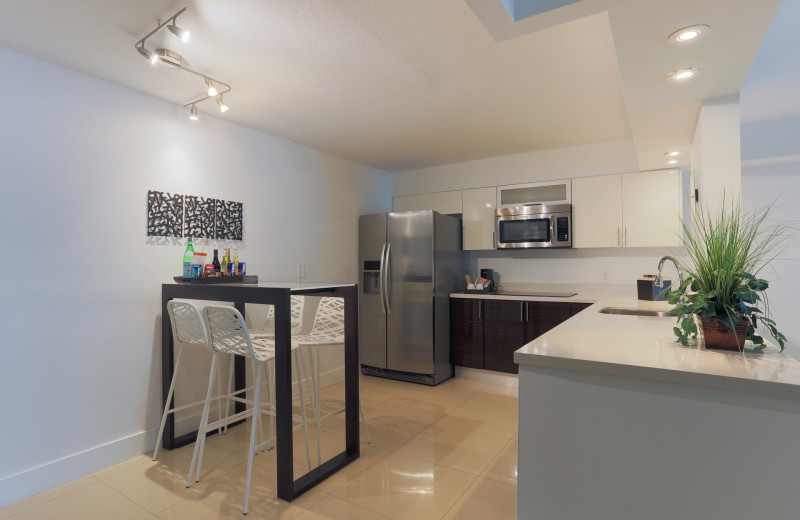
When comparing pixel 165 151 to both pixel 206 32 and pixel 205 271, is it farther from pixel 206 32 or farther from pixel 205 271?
pixel 206 32

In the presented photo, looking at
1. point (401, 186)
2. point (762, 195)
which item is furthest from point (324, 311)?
point (762, 195)

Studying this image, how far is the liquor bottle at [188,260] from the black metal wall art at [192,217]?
10cm

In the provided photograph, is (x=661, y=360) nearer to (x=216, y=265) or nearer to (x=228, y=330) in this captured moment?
(x=228, y=330)

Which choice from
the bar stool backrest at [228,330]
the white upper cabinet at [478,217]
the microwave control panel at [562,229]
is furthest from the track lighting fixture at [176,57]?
the microwave control panel at [562,229]

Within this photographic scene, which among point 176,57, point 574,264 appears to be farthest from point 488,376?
point 176,57

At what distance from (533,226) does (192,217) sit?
9.95 feet

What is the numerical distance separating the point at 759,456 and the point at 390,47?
85.6 inches

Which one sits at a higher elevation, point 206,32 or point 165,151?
point 206,32

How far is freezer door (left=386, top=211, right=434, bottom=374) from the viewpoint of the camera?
405 centimetres

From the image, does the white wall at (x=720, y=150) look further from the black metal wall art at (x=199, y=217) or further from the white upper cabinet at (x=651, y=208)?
the black metal wall art at (x=199, y=217)

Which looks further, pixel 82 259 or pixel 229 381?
pixel 229 381

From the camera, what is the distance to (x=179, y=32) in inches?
74.7

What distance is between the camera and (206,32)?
2.00 meters

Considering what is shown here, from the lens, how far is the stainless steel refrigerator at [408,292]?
4.05 metres
